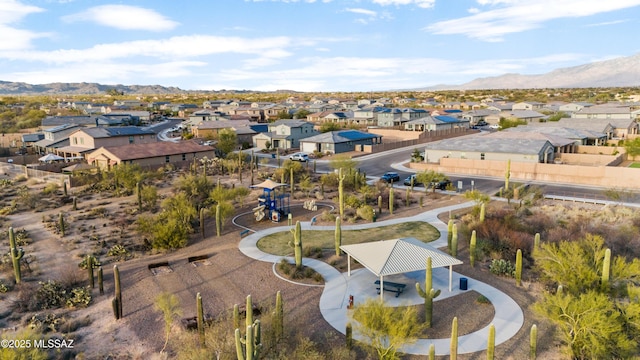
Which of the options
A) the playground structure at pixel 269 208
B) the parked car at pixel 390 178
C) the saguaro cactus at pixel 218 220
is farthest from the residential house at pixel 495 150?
the saguaro cactus at pixel 218 220

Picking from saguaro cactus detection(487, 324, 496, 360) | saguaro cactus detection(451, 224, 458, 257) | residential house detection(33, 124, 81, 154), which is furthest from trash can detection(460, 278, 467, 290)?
residential house detection(33, 124, 81, 154)

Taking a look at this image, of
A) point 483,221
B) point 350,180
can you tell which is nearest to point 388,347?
point 483,221

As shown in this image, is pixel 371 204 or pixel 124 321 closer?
pixel 124 321

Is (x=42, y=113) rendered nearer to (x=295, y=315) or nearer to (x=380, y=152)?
(x=380, y=152)

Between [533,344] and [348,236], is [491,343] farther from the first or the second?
[348,236]

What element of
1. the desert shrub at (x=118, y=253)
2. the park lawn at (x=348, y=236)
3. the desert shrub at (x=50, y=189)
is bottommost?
the park lawn at (x=348, y=236)

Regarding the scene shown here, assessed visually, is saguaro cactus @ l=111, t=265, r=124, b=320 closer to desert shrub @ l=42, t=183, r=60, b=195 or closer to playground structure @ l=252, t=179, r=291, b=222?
playground structure @ l=252, t=179, r=291, b=222

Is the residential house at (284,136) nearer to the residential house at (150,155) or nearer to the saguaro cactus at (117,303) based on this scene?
the residential house at (150,155)
